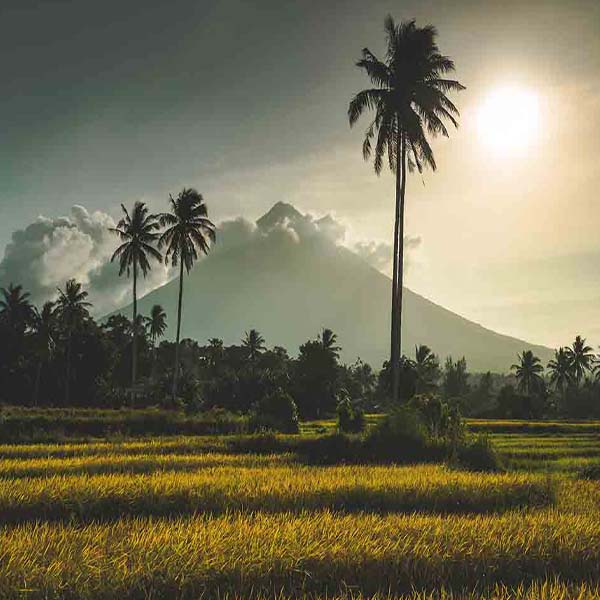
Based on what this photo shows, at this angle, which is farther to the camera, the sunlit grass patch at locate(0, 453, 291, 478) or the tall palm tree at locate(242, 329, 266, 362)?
the tall palm tree at locate(242, 329, 266, 362)

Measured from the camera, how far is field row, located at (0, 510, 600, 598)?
5590 millimetres

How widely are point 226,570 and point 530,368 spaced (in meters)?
88.6

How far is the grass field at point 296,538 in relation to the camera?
5711mm

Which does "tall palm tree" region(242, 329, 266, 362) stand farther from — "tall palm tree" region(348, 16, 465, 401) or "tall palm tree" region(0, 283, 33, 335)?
"tall palm tree" region(348, 16, 465, 401)

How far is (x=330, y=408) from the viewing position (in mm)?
59344

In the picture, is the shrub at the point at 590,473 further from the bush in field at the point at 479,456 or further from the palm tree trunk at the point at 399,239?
the palm tree trunk at the point at 399,239

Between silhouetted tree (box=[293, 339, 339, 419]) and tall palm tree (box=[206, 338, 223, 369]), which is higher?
tall palm tree (box=[206, 338, 223, 369])

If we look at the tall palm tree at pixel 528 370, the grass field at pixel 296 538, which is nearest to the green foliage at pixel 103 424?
the grass field at pixel 296 538

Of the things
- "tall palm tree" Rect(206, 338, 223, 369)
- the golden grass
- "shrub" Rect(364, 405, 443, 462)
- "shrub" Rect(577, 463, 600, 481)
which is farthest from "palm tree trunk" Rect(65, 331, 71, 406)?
the golden grass

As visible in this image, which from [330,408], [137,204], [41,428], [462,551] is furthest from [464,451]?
[330,408]

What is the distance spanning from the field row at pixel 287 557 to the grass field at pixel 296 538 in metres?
0.02

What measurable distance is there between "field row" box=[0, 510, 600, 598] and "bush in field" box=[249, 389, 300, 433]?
2454 cm

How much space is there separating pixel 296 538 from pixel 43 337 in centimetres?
5510

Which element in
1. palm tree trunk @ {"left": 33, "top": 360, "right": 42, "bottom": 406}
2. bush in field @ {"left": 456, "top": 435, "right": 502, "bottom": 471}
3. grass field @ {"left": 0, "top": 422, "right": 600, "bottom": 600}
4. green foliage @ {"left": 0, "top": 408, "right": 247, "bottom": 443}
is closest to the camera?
grass field @ {"left": 0, "top": 422, "right": 600, "bottom": 600}
